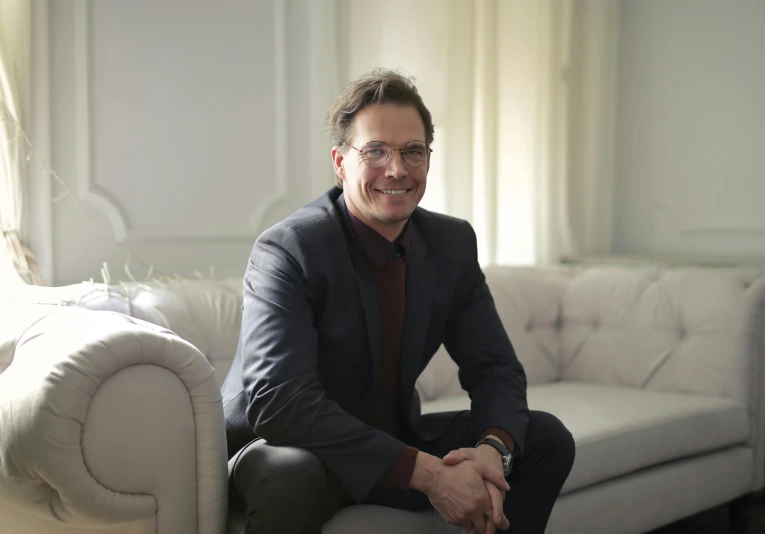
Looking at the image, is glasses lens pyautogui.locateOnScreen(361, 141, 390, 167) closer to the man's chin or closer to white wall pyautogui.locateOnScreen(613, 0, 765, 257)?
the man's chin

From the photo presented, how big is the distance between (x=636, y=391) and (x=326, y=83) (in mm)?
1370

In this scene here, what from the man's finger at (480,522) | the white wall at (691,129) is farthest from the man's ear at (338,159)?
the white wall at (691,129)

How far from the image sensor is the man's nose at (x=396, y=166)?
165 centimetres

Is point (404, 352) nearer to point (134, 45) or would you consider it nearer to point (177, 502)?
point (177, 502)

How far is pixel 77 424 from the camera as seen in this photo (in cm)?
125

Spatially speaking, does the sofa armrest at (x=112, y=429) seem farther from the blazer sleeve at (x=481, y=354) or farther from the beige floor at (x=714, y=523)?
the beige floor at (x=714, y=523)

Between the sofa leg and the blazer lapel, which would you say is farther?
the sofa leg

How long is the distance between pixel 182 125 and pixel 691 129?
2.00 meters

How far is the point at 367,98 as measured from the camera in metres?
1.71

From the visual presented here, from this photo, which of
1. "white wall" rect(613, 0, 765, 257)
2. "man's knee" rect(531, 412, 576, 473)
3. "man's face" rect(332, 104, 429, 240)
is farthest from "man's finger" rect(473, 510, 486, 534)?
"white wall" rect(613, 0, 765, 257)

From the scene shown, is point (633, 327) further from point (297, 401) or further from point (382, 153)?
point (297, 401)

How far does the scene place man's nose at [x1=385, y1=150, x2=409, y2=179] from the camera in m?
1.65

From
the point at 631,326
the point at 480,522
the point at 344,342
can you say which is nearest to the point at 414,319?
the point at 344,342

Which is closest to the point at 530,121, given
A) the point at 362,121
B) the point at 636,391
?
the point at 636,391
